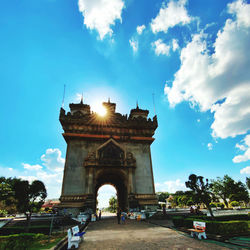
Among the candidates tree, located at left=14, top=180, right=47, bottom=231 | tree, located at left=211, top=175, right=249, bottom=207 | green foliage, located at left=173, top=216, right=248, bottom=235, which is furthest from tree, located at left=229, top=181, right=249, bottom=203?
tree, located at left=14, top=180, right=47, bottom=231

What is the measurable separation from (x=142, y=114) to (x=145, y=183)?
15.7 metres

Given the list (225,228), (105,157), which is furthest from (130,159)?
(225,228)

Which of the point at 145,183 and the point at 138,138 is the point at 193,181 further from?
the point at 138,138

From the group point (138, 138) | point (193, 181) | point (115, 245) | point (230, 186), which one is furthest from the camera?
point (230, 186)

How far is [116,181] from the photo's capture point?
1312 inches

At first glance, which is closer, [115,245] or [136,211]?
[115,245]

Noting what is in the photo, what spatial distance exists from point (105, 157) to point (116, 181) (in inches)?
367

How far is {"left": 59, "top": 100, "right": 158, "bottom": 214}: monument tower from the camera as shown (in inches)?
963

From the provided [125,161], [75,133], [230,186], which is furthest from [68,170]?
[230,186]

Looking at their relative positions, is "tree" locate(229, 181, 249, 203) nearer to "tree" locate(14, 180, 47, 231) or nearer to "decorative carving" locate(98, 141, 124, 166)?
"decorative carving" locate(98, 141, 124, 166)

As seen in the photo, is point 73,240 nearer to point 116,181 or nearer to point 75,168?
point 75,168

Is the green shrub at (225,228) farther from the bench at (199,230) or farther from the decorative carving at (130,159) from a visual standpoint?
the decorative carving at (130,159)

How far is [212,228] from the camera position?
1038cm

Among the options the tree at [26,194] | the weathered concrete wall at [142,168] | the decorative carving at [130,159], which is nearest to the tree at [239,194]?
the weathered concrete wall at [142,168]
